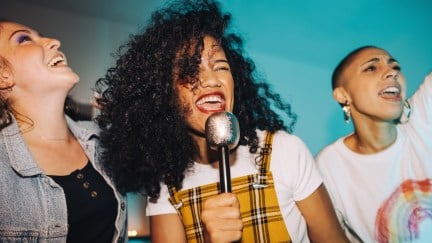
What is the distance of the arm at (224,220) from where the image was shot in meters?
0.98

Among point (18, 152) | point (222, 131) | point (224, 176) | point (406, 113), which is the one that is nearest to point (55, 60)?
point (18, 152)

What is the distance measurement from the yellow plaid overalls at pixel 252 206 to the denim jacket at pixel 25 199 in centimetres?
54

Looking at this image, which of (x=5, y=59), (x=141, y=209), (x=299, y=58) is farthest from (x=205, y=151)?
(x=299, y=58)

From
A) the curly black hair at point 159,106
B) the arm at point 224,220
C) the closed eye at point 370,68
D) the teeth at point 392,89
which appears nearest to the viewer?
the arm at point 224,220

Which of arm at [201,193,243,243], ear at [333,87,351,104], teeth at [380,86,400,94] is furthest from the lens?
ear at [333,87,351,104]

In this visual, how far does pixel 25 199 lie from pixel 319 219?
1304mm

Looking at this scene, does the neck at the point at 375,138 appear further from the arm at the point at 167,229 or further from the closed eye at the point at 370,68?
the arm at the point at 167,229

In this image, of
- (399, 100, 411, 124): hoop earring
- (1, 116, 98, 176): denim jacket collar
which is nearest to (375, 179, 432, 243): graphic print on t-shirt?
(399, 100, 411, 124): hoop earring

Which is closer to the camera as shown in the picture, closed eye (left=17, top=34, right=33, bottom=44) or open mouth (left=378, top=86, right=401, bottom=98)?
closed eye (left=17, top=34, right=33, bottom=44)

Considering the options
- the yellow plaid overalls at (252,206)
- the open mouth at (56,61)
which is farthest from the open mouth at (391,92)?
the open mouth at (56,61)

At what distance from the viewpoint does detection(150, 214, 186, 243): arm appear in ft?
5.14

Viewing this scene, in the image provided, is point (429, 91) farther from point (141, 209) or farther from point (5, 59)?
point (141, 209)

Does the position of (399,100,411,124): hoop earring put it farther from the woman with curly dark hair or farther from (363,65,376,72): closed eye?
the woman with curly dark hair

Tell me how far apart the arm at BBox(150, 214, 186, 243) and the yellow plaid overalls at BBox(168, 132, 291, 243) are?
46mm
